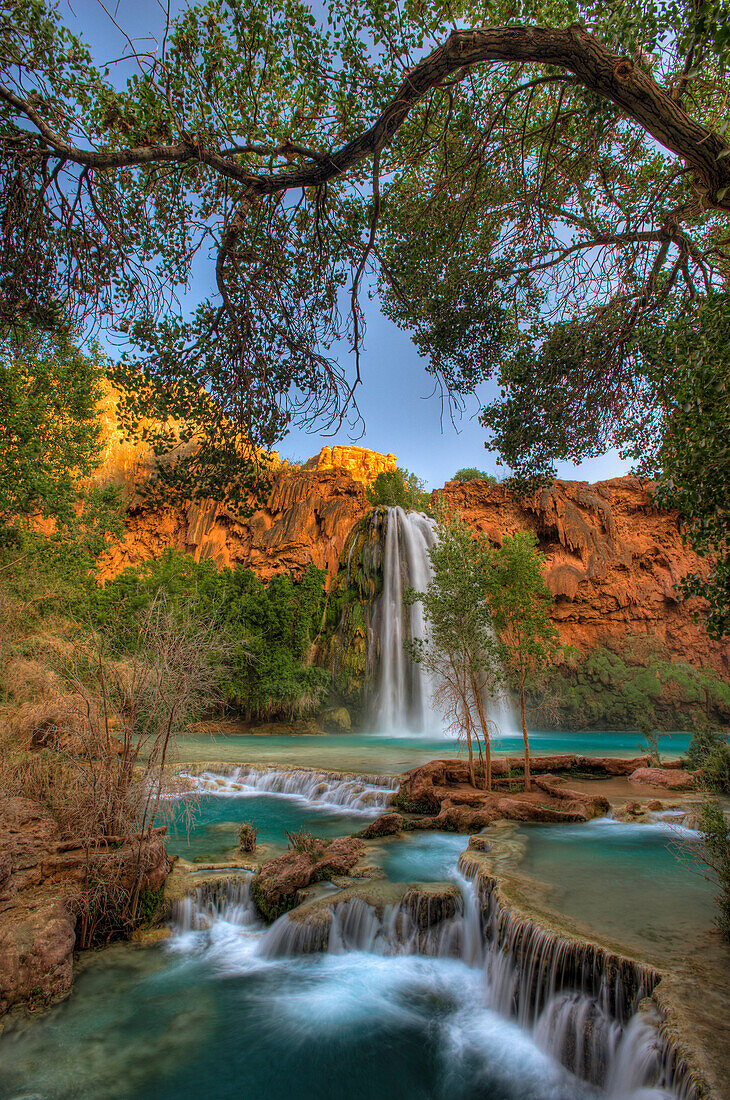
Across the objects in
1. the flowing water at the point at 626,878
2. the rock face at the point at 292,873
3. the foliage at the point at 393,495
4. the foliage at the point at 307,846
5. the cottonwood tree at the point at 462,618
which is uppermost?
the foliage at the point at 393,495

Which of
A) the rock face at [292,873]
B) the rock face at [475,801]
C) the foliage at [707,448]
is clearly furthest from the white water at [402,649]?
the foliage at [707,448]

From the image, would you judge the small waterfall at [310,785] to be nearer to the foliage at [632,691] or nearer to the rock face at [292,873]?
the rock face at [292,873]

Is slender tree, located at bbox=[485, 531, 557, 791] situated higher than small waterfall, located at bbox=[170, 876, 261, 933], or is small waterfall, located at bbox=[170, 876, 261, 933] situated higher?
slender tree, located at bbox=[485, 531, 557, 791]

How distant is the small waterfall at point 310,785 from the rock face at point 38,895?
13.9ft

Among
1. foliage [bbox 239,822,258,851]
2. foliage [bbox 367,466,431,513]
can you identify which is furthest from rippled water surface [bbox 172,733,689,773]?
Answer: foliage [bbox 367,466,431,513]

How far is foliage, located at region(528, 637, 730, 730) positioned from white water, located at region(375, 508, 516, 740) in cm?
345

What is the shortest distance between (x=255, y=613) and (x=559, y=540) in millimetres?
19125

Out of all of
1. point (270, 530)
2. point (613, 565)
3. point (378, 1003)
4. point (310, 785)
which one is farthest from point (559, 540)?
point (378, 1003)

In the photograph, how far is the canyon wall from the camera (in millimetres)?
31531

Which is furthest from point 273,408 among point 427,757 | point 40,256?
point 427,757

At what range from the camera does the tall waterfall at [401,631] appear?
91.7ft

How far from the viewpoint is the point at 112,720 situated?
8.28 meters

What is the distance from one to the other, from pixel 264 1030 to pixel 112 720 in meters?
4.66

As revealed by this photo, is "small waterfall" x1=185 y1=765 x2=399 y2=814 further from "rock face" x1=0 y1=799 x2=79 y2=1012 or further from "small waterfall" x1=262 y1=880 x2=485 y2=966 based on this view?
"small waterfall" x1=262 y1=880 x2=485 y2=966
